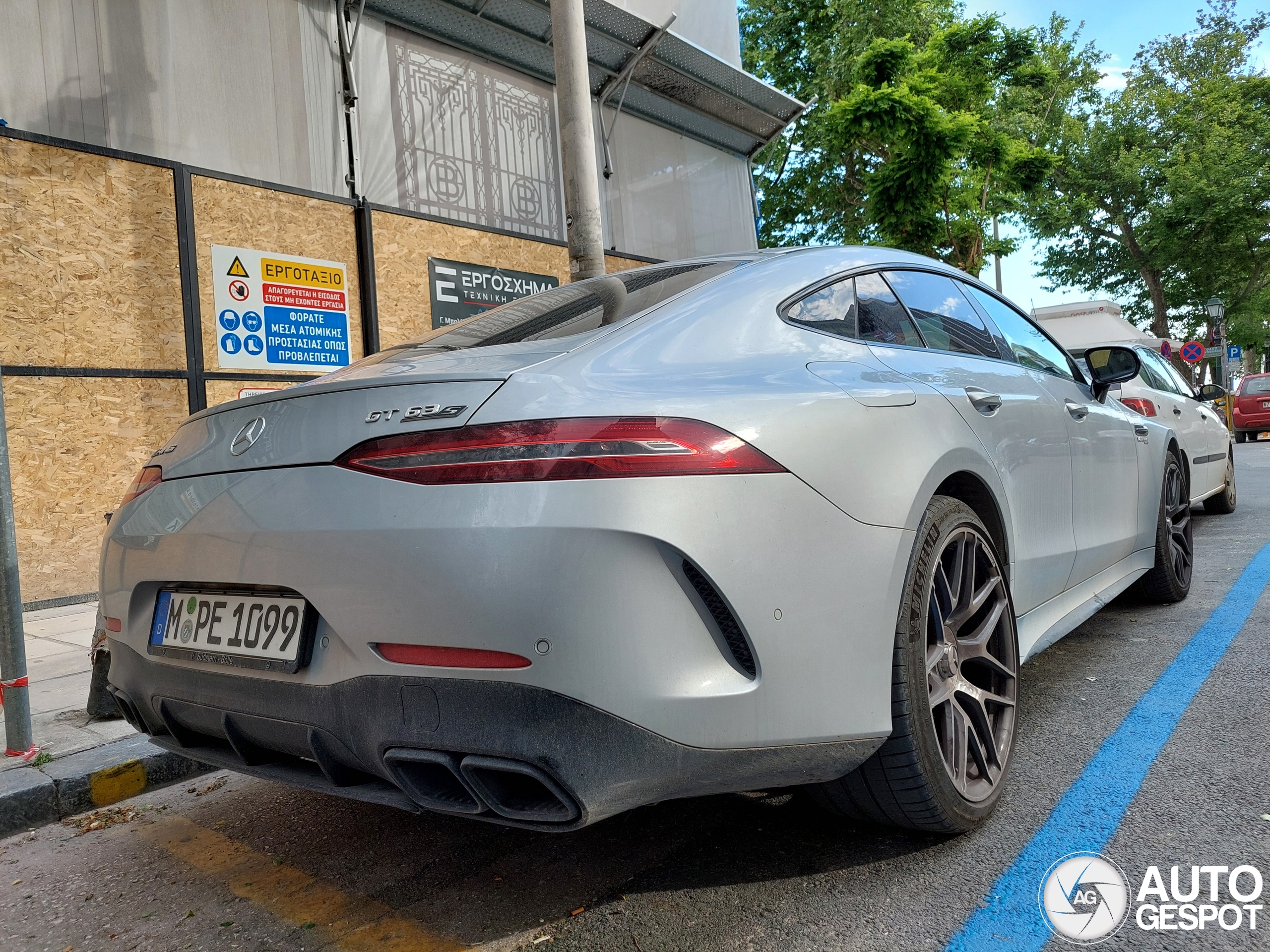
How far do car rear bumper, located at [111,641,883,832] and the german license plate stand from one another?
0.17 ft

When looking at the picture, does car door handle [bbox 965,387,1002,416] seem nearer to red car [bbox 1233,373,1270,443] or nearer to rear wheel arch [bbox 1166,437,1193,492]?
rear wheel arch [bbox 1166,437,1193,492]

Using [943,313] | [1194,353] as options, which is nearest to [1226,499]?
[943,313]

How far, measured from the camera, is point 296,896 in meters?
2.27

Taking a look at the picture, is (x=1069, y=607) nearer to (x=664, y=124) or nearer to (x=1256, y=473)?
(x=664, y=124)

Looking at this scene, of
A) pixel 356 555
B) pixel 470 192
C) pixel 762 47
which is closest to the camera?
pixel 356 555

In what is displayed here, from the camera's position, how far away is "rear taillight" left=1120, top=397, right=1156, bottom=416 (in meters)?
5.68

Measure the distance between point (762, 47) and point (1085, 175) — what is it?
44.1 ft

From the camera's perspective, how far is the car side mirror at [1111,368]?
3803 mm

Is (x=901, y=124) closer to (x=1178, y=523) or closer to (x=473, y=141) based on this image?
(x=473, y=141)

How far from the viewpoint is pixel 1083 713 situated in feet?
10.4

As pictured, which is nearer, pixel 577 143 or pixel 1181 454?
pixel 1181 454

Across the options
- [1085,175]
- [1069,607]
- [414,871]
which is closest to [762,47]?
[1085,175]

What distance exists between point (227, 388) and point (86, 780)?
5062 mm

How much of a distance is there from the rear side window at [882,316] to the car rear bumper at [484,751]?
3.51ft
